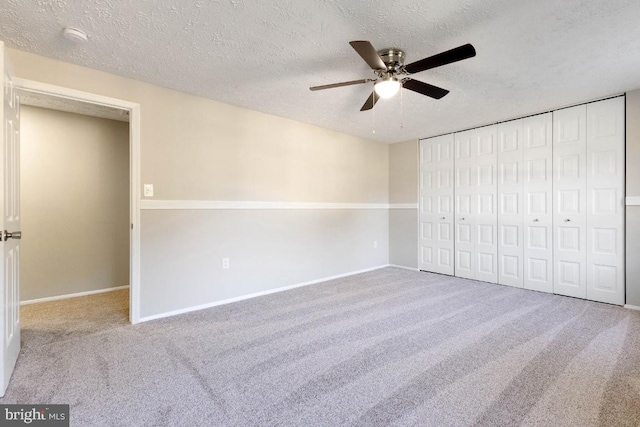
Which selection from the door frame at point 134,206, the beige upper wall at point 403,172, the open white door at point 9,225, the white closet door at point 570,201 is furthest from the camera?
the beige upper wall at point 403,172

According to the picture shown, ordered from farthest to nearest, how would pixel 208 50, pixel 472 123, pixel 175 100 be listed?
1. pixel 472 123
2. pixel 175 100
3. pixel 208 50

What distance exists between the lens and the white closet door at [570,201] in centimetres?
342

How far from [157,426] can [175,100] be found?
2.78 meters

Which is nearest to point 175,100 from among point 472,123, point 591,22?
point 591,22

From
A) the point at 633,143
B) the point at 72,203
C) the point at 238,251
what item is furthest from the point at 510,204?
the point at 72,203

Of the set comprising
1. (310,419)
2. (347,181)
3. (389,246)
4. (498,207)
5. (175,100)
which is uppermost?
(175,100)

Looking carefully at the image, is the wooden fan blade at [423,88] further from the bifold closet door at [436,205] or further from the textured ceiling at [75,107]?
the textured ceiling at [75,107]

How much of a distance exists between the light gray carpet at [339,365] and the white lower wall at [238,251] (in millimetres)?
288

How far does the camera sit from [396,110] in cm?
353

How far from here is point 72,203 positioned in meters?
3.61

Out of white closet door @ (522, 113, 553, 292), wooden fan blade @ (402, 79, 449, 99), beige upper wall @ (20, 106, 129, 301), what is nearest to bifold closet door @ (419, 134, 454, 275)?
white closet door @ (522, 113, 553, 292)

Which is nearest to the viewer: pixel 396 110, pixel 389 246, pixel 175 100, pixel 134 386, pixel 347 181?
pixel 134 386

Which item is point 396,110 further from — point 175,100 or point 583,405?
point 583,405

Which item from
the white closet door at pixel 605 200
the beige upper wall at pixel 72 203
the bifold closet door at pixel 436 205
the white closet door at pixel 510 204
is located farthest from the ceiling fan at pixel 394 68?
the beige upper wall at pixel 72 203
